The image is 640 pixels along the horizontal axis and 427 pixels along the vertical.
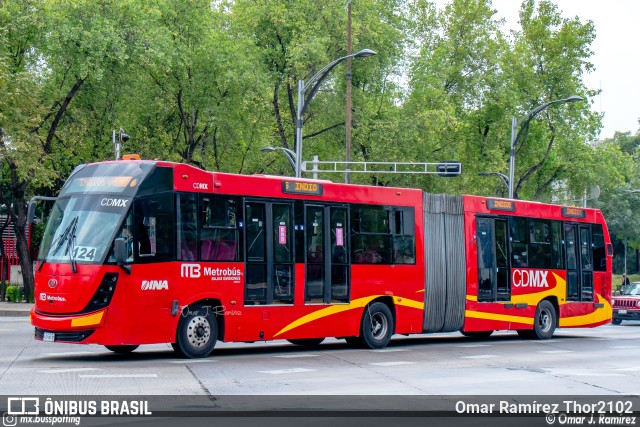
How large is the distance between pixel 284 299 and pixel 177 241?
9.36ft

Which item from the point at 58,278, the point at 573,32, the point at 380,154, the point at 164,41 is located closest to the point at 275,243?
the point at 58,278

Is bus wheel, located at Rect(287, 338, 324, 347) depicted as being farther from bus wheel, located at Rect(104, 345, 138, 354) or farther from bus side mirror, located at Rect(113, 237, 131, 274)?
bus side mirror, located at Rect(113, 237, 131, 274)

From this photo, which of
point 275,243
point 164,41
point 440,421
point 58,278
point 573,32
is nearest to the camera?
point 440,421

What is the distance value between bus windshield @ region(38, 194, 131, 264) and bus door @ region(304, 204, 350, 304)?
4.49 meters

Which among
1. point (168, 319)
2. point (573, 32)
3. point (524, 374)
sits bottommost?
point (524, 374)

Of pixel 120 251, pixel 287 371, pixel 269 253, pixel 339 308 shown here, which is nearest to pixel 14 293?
pixel 339 308

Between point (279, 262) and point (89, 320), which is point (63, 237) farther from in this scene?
point (279, 262)

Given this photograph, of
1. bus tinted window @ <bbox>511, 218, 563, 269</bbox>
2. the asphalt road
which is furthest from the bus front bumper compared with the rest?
bus tinted window @ <bbox>511, 218, 563, 269</bbox>

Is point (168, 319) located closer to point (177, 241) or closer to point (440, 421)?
point (177, 241)

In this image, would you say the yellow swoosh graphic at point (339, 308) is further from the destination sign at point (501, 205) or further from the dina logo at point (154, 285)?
the destination sign at point (501, 205)

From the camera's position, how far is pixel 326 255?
19.7 metres

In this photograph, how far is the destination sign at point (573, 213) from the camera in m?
26.5

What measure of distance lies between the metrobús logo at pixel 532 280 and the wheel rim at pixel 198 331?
9895 mm

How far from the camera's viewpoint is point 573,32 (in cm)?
5784
